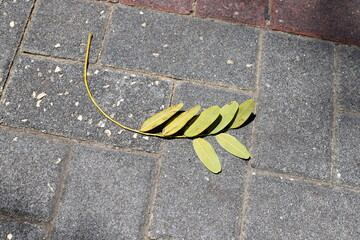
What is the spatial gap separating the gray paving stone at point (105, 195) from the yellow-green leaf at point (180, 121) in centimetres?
15

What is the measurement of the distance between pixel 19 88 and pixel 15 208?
58cm

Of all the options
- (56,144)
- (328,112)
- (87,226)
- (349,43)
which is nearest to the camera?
(87,226)

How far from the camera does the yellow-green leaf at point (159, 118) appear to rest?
6.67 feet

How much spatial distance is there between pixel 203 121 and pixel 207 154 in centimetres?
15

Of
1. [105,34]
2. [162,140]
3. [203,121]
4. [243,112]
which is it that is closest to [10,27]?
[105,34]

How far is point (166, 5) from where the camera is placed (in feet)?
7.75

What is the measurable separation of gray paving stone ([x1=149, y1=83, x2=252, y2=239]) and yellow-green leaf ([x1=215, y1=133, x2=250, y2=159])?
3 cm

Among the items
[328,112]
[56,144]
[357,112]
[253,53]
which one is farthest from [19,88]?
[357,112]

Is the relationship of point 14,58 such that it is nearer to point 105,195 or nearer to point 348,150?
point 105,195

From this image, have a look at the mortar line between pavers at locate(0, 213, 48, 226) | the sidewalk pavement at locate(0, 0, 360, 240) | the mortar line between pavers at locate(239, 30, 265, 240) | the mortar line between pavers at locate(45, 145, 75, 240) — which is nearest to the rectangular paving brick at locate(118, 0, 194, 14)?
the sidewalk pavement at locate(0, 0, 360, 240)

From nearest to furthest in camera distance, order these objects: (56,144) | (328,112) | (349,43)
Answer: (56,144), (328,112), (349,43)

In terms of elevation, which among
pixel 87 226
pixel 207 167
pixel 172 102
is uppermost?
pixel 172 102

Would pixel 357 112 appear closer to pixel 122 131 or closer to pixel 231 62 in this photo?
pixel 231 62

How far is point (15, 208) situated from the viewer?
Answer: 1920 millimetres
